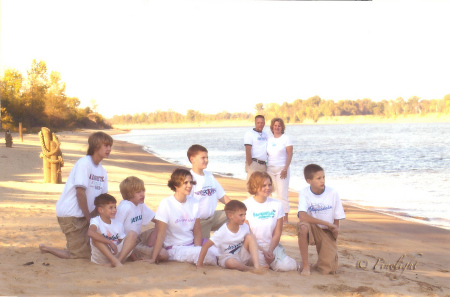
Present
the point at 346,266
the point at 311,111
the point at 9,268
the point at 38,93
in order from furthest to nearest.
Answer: the point at 311,111
the point at 38,93
the point at 346,266
the point at 9,268

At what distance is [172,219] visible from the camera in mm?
5324

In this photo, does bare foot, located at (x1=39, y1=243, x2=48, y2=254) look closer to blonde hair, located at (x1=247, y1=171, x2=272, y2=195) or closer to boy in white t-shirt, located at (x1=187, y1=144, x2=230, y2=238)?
boy in white t-shirt, located at (x1=187, y1=144, x2=230, y2=238)

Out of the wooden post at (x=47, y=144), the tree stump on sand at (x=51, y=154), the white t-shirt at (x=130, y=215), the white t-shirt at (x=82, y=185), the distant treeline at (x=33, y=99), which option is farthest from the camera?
the distant treeline at (x=33, y=99)

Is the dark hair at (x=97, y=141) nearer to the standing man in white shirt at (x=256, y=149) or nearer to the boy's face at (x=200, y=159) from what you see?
the boy's face at (x=200, y=159)

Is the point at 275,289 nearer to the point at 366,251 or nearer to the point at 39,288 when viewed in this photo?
the point at 39,288

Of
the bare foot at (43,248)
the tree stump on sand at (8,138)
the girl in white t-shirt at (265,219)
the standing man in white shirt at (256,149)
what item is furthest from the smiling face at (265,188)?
the tree stump on sand at (8,138)

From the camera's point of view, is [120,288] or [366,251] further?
[366,251]

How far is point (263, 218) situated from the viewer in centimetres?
533

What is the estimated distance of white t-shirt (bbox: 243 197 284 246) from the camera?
532 cm

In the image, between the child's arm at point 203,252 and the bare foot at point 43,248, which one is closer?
the child's arm at point 203,252

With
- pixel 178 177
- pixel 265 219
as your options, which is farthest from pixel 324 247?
pixel 178 177

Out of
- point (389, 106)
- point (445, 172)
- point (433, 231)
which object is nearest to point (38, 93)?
point (445, 172)

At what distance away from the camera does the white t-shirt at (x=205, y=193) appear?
5629 millimetres

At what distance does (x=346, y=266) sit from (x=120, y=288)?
271 centimetres
